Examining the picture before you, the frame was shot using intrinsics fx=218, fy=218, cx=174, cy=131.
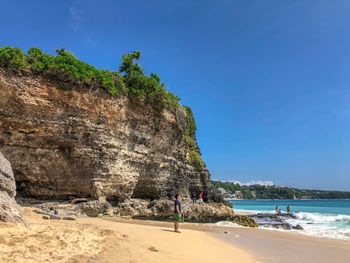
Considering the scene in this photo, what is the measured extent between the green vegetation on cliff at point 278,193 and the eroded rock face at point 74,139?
10659 centimetres

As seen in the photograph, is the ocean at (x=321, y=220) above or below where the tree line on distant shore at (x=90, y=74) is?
below

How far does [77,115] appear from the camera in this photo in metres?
16.0

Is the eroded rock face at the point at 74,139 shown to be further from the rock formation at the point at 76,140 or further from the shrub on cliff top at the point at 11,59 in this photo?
the shrub on cliff top at the point at 11,59

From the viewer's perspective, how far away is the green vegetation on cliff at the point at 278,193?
13262 cm

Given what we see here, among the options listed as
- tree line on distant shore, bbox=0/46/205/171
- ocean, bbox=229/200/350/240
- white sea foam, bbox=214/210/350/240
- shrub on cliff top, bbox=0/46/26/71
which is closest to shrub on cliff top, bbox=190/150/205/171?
tree line on distant shore, bbox=0/46/205/171

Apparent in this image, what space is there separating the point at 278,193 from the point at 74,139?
142534 mm

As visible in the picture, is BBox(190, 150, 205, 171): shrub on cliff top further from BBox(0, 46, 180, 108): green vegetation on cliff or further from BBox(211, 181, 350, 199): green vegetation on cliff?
BBox(211, 181, 350, 199): green vegetation on cliff

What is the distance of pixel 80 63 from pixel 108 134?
5832 millimetres

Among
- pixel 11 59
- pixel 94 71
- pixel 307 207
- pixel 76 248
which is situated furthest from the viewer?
pixel 307 207

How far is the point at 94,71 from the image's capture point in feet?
55.8

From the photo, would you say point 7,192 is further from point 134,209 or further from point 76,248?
point 134,209

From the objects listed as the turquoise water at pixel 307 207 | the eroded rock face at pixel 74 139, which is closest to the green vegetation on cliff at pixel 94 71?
the eroded rock face at pixel 74 139

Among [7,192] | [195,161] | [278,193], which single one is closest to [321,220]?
[195,161]

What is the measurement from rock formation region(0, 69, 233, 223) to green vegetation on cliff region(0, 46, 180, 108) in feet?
2.06
